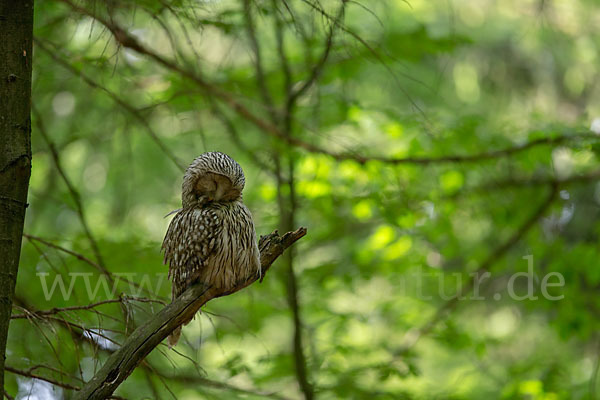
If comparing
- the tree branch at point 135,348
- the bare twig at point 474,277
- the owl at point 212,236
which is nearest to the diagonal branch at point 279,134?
the bare twig at point 474,277

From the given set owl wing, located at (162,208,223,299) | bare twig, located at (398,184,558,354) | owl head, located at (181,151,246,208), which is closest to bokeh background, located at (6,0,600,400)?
bare twig, located at (398,184,558,354)

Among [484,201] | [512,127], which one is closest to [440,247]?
[484,201]

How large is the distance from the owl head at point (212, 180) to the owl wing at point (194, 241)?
0.06m

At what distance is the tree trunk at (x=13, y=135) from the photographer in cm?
198

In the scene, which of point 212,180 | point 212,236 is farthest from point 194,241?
point 212,180

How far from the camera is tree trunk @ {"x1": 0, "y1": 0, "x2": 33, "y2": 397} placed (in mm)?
1978

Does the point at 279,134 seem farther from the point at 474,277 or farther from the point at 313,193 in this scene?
the point at 474,277

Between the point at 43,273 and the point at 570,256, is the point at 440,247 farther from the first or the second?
the point at 43,273

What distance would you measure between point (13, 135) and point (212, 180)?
2.18 feet

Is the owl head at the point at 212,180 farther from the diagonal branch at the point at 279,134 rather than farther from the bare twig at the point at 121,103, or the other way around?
the diagonal branch at the point at 279,134

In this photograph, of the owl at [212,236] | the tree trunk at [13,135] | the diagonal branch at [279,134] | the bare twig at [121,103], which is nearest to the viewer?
the tree trunk at [13,135]

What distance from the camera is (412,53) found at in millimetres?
5082

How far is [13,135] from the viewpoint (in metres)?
2.03

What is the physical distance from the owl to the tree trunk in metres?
0.57
